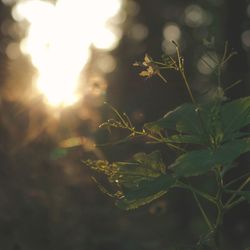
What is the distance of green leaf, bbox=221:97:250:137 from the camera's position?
2.29 meters

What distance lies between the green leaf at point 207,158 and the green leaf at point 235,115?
0.17 meters

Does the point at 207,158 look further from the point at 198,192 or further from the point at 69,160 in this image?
the point at 69,160

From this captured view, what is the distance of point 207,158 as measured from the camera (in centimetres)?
202

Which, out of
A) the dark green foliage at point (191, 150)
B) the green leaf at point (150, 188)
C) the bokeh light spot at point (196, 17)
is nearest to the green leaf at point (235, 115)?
the dark green foliage at point (191, 150)

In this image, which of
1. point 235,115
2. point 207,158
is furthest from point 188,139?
point 207,158

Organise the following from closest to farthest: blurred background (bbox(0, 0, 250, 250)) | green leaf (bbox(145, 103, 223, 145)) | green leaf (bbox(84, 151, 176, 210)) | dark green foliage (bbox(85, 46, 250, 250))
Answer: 1. dark green foliage (bbox(85, 46, 250, 250))
2. green leaf (bbox(145, 103, 223, 145))
3. green leaf (bbox(84, 151, 176, 210))
4. blurred background (bbox(0, 0, 250, 250))

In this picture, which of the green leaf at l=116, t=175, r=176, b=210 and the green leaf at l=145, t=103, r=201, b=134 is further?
the green leaf at l=145, t=103, r=201, b=134

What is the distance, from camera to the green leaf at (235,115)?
7.52ft

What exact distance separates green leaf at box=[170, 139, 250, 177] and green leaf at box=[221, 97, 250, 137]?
0.17 metres

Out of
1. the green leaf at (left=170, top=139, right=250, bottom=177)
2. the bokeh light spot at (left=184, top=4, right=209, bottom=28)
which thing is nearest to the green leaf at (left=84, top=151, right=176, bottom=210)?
the green leaf at (left=170, top=139, right=250, bottom=177)

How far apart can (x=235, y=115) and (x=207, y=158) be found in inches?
14.6

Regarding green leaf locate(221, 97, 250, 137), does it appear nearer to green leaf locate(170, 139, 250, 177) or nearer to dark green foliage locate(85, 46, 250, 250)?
dark green foliage locate(85, 46, 250, 250)

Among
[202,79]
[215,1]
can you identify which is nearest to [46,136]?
[215,1]

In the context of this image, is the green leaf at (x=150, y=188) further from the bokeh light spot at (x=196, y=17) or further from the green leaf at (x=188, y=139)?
the bokeh light spot at (x=196, y=17)
